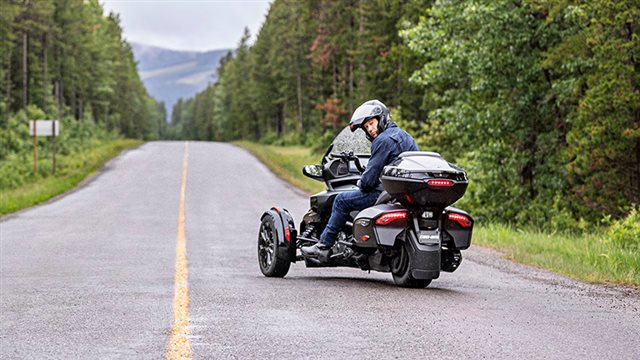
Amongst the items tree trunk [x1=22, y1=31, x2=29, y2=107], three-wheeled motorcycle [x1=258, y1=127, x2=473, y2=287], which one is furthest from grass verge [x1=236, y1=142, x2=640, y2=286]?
tree trunk [x1=22, y1=31, x2=29, y2=107]

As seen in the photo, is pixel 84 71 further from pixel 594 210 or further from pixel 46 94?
pixel 594 210

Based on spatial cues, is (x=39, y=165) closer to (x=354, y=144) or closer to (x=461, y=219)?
(x=354, y=144)

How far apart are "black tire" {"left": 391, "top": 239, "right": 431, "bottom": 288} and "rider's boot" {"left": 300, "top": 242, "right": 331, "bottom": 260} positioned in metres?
0.85

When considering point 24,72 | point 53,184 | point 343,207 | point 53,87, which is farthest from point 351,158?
point 53,87

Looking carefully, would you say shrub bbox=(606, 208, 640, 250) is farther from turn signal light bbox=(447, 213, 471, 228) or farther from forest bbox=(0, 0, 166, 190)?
forest bbox=(0, 0, 166, 190)

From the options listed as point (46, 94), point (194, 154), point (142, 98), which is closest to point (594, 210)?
point (194, 154)

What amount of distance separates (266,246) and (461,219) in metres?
2.79

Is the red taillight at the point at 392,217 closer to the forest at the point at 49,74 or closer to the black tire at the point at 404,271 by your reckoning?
the black tire at the point at 404,271

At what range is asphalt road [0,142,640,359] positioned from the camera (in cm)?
572

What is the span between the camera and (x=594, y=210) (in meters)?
19.9

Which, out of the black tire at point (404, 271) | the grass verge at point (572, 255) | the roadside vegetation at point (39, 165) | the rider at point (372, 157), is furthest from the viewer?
the roadside vegetation at point (39, 165)

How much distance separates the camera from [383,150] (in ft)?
28.4

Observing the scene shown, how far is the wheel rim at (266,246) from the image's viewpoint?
10.1 m

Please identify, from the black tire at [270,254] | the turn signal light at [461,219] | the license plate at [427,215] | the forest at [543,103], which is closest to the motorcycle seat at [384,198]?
→ the license plate at [427,215]
